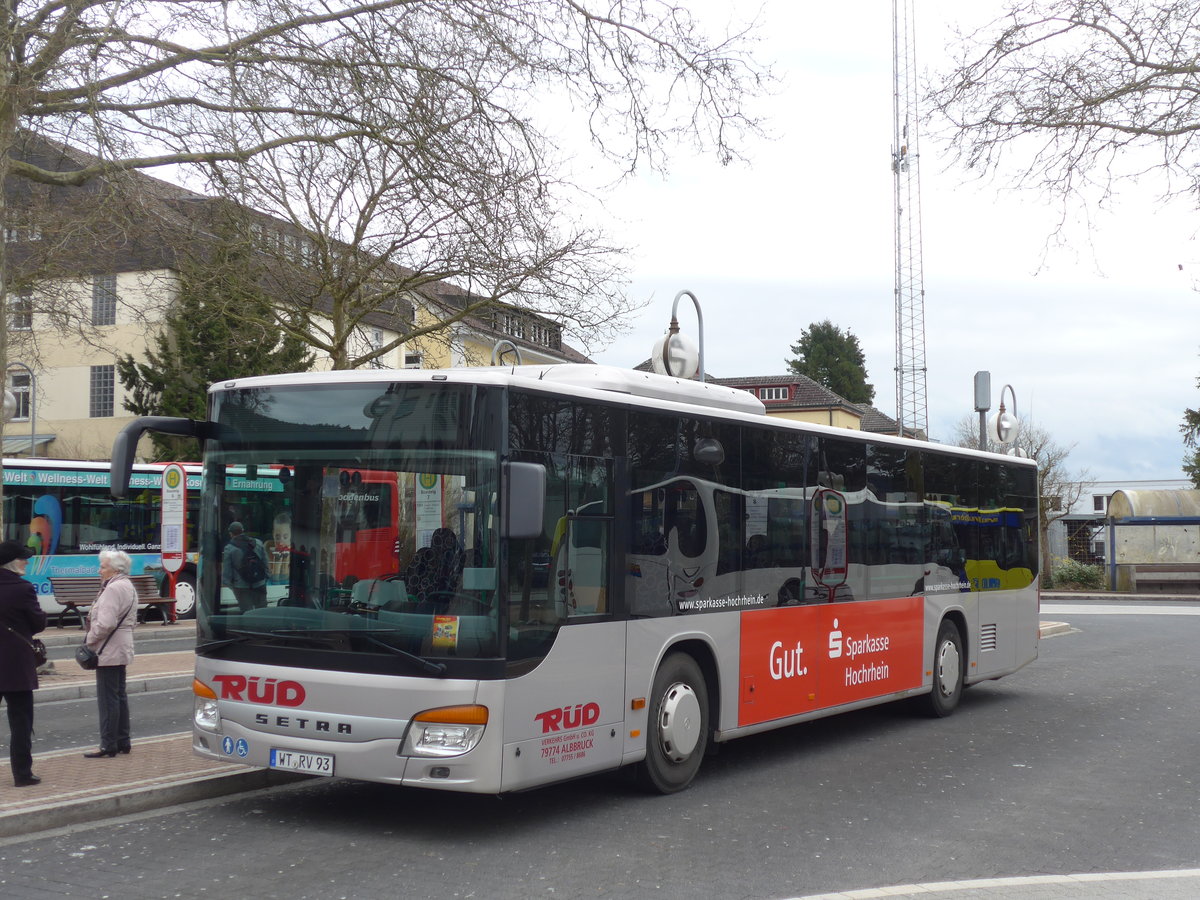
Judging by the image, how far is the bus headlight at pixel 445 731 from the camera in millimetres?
7320

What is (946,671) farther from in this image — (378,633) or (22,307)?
(22,307)

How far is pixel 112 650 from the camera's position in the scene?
31.3 feet

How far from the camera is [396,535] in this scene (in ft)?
24.7

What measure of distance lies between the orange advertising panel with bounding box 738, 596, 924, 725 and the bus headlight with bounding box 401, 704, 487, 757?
3.10 m

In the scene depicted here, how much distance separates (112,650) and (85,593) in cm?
1585

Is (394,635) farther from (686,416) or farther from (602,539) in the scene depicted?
(686,416)

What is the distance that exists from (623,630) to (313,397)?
2.56 m

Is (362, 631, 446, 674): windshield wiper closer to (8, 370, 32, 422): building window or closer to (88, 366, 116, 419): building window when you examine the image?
(8, 370, 32, 422): building window

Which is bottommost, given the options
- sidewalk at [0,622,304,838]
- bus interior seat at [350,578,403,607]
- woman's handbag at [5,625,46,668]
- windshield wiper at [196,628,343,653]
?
sidewalk at [0,622,304,838]

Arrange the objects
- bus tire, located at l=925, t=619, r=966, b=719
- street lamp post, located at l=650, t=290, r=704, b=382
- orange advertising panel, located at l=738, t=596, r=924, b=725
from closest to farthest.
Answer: orange advertising panel, located at l=738, t=596, r=924, b=725, bus tire, located at l=925, t=619, r=966, b=719, street lamp post, located at l=650, t=290, r=704, b=382

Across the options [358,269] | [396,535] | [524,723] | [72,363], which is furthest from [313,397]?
[72,363]

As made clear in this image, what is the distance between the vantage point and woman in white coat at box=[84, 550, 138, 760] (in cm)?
950

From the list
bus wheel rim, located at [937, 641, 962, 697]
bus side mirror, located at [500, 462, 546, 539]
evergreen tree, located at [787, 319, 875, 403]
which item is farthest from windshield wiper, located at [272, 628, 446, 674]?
evergreen tree, located at [787, 319, 875, 403]

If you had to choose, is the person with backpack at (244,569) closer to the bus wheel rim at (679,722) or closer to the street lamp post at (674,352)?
the bus wheel rim at (679,722)
